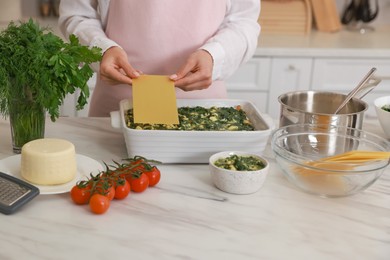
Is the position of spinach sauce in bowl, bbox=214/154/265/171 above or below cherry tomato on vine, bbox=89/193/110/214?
above

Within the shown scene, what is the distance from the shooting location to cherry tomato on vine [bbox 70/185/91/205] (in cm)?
111

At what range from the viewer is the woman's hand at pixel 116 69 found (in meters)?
1.35

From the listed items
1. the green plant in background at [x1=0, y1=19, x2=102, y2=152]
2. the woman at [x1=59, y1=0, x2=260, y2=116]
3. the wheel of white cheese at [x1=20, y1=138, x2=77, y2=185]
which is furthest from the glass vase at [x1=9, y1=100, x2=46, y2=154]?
the woman at [x1=59, y1=0, x2=260, y2=116]

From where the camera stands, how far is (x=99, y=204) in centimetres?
107

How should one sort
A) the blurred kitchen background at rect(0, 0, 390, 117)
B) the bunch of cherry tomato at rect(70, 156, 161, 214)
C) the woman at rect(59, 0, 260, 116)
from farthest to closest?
the blurred kitchen background at rect(0, 0, 390, 117), the woman at rect(59, 0, 260, 116), the bunch of cherry tomato at rect(70, 156, 161, 214)

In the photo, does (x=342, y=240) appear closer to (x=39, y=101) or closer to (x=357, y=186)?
(x=357, y=186)

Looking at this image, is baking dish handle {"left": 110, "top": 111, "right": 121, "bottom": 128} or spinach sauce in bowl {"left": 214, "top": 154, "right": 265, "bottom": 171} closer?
spinach sauce in bowl {"left": 214, "top": 154, "right": 265, "bottom": 171}

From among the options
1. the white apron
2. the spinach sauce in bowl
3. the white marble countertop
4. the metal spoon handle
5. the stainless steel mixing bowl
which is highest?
the white apron

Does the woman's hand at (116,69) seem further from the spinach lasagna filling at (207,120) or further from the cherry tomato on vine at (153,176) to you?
the cherry tomato on vine at (153,176)

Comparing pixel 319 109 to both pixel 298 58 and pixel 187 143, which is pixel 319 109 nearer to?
pixel 187 143

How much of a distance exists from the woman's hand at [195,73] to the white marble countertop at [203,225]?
242mm

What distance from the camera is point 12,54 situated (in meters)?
1.20

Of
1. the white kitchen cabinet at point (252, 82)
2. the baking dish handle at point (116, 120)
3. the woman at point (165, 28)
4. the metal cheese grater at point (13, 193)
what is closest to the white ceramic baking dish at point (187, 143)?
the baking dish handle at point (116, 120)

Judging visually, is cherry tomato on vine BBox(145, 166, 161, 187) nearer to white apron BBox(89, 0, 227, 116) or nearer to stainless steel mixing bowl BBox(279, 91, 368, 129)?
stainless steel mixing bowl BBox(279, 91, 368, 129)
